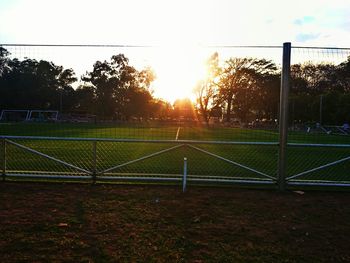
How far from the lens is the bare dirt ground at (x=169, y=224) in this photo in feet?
14.9

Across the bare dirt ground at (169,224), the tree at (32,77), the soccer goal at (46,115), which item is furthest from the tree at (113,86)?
the bare dirt ground at (169,224)

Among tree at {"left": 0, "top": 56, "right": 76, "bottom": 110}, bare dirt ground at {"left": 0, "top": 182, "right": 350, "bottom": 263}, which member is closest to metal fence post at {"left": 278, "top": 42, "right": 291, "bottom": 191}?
bare dirt ground at {"left": 0, "top": 182, "right": 350, "bottom": 263}

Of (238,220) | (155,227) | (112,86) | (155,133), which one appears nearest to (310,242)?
(238,220)

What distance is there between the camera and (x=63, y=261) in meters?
4.21

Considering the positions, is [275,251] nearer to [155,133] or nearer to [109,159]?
[155,133]

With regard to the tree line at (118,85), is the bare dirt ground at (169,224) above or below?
below

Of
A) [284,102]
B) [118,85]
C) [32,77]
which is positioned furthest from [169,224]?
[118,85]

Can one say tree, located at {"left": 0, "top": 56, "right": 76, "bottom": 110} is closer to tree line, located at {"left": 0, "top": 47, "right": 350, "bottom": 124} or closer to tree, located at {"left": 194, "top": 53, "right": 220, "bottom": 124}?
tree line, located at {"left": 0, "top": 47, "right": 350, "bottom": 124}

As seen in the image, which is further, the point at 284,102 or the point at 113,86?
the point at 113,86

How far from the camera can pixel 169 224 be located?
5719 mm

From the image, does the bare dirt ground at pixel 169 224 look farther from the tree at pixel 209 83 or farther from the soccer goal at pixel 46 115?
the tree at pixel 209 83

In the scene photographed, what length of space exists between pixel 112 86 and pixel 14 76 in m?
3.69

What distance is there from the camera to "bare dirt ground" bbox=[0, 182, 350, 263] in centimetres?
453

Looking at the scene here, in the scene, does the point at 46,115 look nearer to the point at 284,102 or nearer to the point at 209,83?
the point at 209,83
